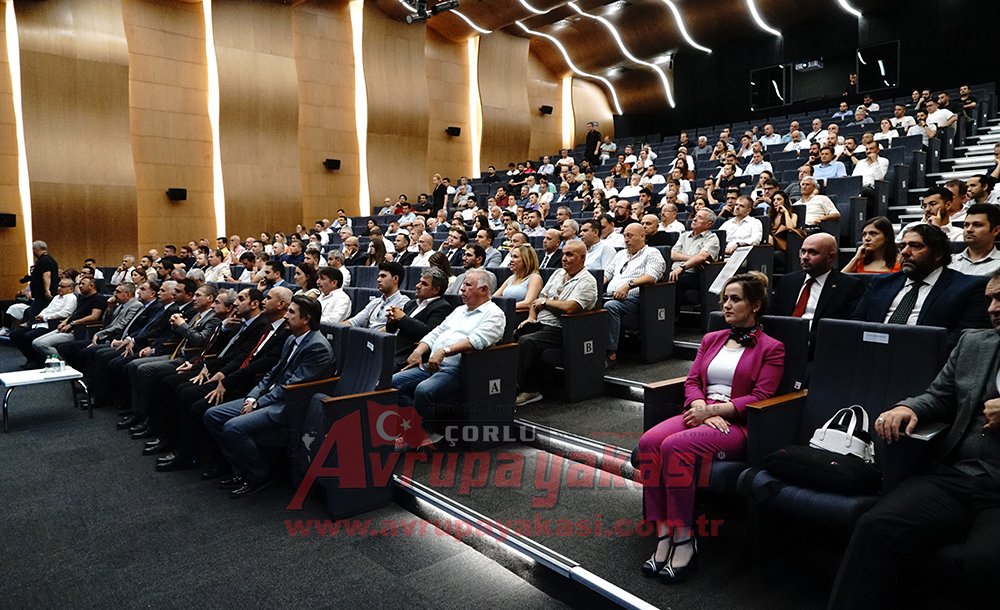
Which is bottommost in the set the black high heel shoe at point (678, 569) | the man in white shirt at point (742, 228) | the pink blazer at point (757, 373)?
the black high heel shoe at point (678, 569)

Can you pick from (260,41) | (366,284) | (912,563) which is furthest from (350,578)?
(260,41)

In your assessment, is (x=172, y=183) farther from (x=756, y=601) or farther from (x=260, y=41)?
(x=756, y=601)

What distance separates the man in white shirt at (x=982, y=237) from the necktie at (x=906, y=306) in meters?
0.31

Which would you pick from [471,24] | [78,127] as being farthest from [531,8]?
[78,127]

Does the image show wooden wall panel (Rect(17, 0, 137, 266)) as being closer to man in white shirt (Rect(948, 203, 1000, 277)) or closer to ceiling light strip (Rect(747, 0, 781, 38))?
man in white shirt (Rect(948, 203, 1000, 277))

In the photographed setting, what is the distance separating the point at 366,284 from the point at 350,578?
330 cm

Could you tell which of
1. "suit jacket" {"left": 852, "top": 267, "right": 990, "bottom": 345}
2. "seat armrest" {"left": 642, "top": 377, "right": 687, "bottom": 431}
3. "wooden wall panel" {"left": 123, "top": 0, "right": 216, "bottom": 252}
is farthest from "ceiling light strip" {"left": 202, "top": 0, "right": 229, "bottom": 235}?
"suit jacket" {"left": 852, "top": 267, "right": 990, "bottom": 345}

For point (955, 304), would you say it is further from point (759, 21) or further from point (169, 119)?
point (759, 21)

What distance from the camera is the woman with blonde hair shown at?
3.43 meters

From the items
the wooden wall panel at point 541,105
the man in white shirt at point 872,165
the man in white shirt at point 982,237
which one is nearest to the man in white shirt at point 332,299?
the man in white shirt at point 982,237

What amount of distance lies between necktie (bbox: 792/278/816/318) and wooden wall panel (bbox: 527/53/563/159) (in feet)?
36.2

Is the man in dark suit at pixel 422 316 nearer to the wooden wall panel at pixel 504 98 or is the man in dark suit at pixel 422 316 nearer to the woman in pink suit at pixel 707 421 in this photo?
the woman in pink suit at pixel 707 421

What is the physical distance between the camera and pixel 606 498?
224 cm

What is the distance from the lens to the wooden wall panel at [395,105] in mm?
10312
